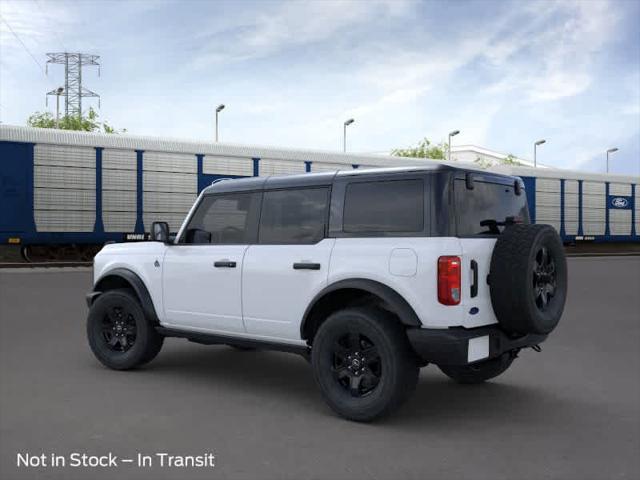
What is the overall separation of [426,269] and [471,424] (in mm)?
1272

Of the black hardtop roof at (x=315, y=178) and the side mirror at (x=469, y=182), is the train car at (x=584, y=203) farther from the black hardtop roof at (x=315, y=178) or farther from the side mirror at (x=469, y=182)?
the side mirror at (x=469, y=182)

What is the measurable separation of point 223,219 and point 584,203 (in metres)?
33.9

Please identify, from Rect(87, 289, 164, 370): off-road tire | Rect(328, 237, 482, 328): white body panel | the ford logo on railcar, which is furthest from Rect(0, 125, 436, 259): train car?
the ford logo on railcar

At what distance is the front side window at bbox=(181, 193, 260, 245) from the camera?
6426 millimetres

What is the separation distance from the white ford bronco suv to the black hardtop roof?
1cm

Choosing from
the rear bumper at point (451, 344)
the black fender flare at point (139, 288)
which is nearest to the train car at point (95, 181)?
the black fender flare at point (139, 288)

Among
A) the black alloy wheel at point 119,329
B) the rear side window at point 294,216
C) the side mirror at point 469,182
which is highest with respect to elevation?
the side mirror at point 469,182

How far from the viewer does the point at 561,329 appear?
10.2 metres

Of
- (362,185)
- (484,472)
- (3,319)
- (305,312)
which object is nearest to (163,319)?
(305,312)

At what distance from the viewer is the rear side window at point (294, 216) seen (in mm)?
5898

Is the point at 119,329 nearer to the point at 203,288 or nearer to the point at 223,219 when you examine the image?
the point at 203,288

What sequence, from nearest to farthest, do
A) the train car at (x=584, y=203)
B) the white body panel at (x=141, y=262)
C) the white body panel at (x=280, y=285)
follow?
1. the white body panel at (x=280, y=285)
2. the white body panel at (x=141, y=262)
3. the train car at (x=584, y=203)

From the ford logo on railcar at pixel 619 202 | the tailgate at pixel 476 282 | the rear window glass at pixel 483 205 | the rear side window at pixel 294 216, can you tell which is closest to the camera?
the tailgate at pixel 476 282

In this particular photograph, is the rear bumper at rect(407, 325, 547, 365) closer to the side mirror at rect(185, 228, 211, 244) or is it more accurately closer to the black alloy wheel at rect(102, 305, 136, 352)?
the side mirror at rect(185, 228, 211, 244)
